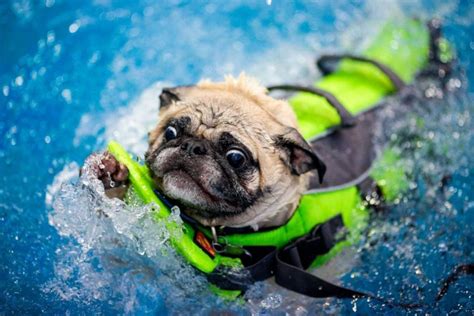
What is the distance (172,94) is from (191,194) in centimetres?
88

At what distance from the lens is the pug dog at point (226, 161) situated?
3467mm

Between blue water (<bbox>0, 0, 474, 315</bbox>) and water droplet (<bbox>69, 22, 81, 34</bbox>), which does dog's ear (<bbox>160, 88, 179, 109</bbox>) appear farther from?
water droplet (<bbox>69, 22, 81, 34</bbox>)

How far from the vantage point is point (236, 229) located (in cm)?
380

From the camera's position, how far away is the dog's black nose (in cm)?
345

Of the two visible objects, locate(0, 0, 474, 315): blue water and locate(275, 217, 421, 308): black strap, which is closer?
locate(275, 217, 421, 308): black strap

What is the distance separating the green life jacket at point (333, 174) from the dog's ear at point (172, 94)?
52 centimetres

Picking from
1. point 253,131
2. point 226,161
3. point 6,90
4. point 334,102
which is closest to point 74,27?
point 6,90

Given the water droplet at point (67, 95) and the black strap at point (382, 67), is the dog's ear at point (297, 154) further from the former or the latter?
the water droplet at point (67, 95)

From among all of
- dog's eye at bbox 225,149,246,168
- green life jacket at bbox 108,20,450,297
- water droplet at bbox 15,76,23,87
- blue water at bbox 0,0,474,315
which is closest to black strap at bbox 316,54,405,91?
green life jacket at bbox 108,20,450,297

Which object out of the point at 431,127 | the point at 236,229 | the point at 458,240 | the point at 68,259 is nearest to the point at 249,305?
the point at 236,229

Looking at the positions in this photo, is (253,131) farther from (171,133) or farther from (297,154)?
(171,133)

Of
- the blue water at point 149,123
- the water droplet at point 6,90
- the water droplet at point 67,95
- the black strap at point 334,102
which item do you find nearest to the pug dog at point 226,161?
the blue water at point 149,123

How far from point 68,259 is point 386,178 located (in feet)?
8.30

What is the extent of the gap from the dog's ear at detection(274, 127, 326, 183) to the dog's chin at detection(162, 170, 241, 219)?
20.0 inches
